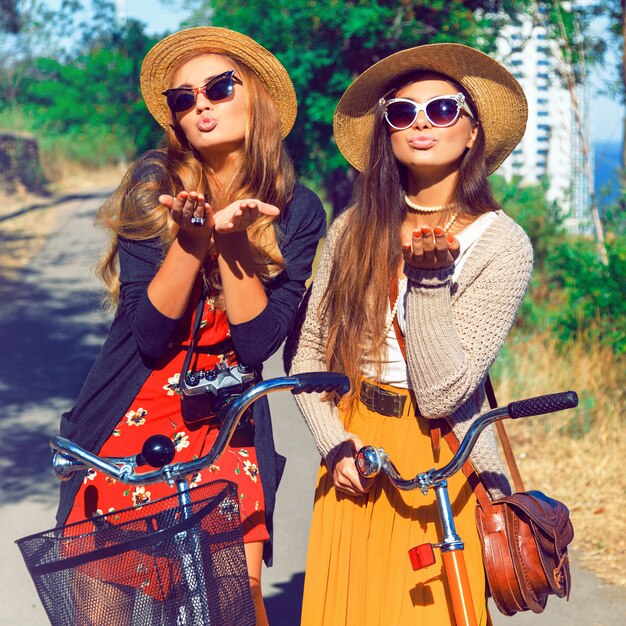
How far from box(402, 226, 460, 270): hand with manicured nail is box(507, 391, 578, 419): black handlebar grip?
1.20 ft

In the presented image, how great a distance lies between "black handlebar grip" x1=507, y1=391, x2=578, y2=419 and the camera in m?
2.17

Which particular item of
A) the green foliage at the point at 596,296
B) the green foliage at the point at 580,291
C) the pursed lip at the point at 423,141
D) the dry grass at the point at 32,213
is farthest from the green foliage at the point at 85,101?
the pursed lip at the point at 423,141

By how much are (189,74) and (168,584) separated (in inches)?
56.6

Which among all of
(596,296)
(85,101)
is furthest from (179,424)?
(85,101)

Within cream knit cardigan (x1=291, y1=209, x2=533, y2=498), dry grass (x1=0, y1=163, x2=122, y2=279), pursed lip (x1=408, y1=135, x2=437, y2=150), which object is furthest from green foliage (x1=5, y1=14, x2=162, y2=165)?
cream knit cardigan (x1=291, y1=209, x2=533, y2=498)

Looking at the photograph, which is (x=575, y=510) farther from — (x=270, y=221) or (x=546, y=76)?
(x=546, y=76)

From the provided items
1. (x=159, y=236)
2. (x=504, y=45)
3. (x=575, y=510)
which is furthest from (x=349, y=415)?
(x=504, y=45)

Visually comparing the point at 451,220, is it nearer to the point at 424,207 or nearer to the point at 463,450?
the point at 424,207

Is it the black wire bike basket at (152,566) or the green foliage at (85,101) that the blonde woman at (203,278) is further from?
the green foliage at (85,101)

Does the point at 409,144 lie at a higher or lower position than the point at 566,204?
lower

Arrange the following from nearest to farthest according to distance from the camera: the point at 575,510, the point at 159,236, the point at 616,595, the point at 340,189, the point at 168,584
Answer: the point at 168,584 < the point at 159,236 < the point at 616,595 < the point at 575,510 < the point at 340,189

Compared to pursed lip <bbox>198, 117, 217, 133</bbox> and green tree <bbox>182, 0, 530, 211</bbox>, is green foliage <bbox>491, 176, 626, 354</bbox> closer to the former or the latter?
green tree <bbox>182, 0, 530, 211</bbox>

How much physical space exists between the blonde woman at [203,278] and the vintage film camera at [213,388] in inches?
0.7

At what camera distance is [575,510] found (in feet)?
16.8
